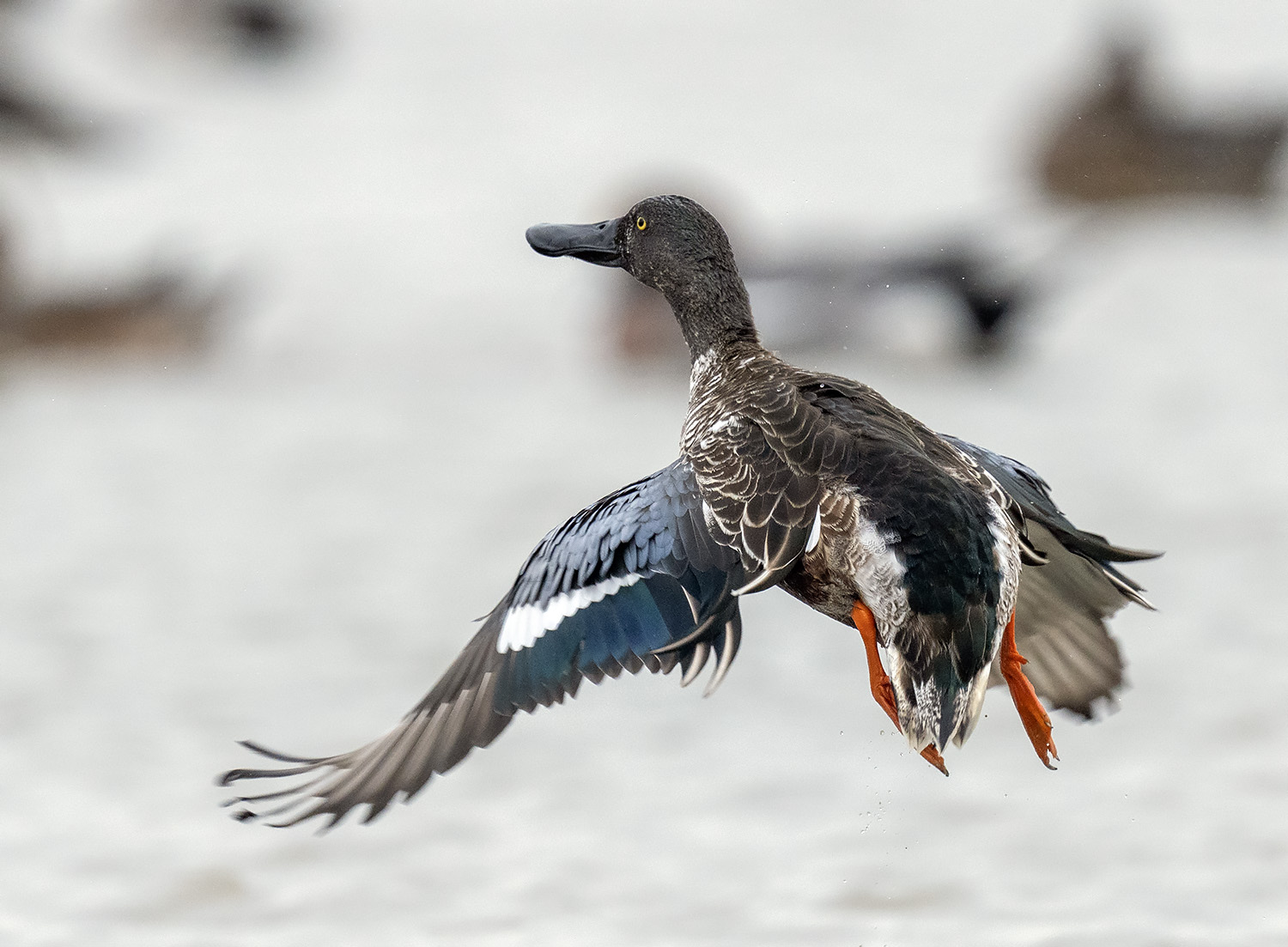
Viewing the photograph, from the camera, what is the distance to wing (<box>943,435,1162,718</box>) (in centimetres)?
488

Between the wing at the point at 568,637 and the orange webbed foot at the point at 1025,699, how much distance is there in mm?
621

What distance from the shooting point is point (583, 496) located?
10.9 meters

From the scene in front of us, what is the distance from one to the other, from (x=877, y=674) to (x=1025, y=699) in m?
0.40

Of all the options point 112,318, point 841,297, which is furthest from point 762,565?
point 112,318

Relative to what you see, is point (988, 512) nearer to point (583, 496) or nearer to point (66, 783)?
point (66, 783)

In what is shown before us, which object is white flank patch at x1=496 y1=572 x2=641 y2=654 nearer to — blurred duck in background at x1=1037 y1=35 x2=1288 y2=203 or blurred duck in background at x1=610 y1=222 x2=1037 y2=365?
blurred duck in background at x1=610 y1=222 x2=1037 y2=365

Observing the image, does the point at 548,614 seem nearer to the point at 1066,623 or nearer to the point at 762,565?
the point at 762,565

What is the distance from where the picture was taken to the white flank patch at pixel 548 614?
464 centimetres

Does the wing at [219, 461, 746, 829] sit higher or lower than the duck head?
lower

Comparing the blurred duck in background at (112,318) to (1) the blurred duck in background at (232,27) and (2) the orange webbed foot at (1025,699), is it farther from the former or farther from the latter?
(2) the orange webbed foot at (1025,699)

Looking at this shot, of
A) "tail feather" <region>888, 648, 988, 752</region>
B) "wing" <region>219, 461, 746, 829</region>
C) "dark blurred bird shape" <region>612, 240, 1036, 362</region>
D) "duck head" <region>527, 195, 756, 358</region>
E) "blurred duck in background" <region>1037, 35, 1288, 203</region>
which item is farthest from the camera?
"blurred duck in background" <region>1037, 35, 1288, 203</region>

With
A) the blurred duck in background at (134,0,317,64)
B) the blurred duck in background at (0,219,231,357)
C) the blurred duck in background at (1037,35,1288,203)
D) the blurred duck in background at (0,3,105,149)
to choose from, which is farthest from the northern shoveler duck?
the blurred duck in background at (134,0,317,64)

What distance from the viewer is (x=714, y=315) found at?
5055 millimetres

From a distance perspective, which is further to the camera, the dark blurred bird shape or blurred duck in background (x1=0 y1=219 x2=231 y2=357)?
blurred duck in background (x1=0 y1=219 x2=231 y2=357)
